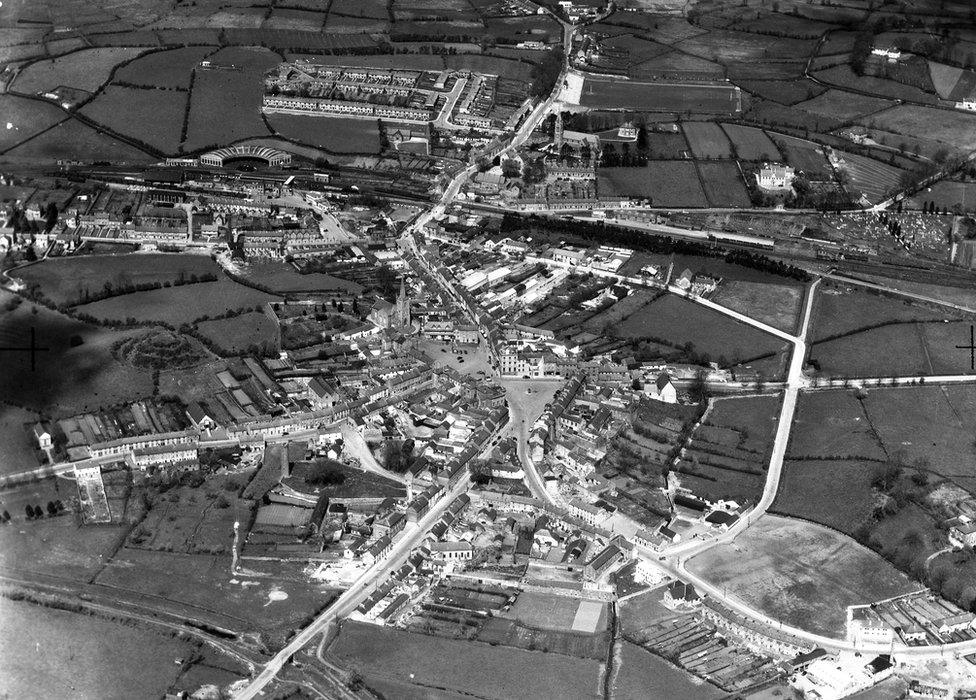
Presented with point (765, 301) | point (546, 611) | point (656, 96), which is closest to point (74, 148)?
point (656, 96)

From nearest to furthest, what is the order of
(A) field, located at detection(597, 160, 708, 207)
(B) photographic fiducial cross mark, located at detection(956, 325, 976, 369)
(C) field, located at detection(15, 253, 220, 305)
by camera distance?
(B) photographic fiducial cross mark, located at detection(956, 325, 976, 369)
(C) field, located at detection(15, 253, 220, 305)
(A) field, located at detection(597, 160, 708, 207)

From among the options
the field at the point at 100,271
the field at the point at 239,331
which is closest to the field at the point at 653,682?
the field at the point at 239,331

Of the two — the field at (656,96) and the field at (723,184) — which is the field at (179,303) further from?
the field at (656,96)

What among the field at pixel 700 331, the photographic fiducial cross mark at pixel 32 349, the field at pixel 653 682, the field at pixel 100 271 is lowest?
the field at pixel 100 271

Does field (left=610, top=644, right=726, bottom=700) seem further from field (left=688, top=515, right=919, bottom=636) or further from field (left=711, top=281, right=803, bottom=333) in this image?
field (left=711, top=281, right=803, bottom=333)

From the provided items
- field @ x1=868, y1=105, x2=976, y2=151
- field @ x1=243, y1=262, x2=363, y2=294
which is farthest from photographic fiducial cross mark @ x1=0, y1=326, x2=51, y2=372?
field @ x1=868, y1=105, x2=976, y2=151

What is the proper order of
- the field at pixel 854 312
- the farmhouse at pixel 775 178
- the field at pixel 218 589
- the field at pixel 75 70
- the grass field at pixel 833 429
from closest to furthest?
the field at pixel 218 589 → the grass field at pixel 833 429 → the field at pixel 854 312 → the farmhouse at pixel 775 178 → the field at pixel 75 70
